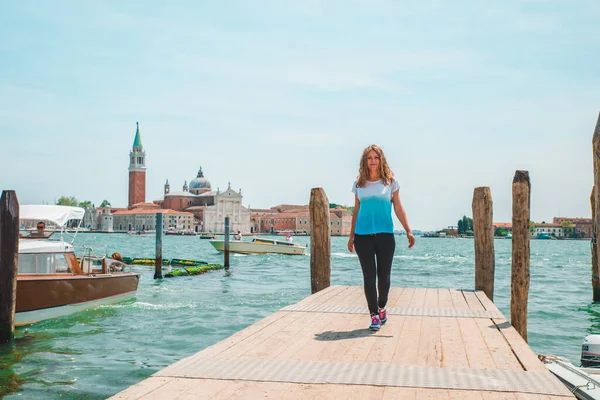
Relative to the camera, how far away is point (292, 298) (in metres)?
18.0

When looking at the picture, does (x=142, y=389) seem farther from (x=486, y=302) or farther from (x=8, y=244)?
(x=8, y=244)

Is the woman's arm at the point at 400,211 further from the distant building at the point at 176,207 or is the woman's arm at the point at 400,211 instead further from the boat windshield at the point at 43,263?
the distant building at the point at 176,207

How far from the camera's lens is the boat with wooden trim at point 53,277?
41.3 ft

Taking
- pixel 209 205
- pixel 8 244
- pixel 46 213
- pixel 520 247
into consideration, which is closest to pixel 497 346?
pixel 520 247

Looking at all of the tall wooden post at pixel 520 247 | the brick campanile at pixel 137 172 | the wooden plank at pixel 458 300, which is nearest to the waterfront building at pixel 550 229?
the brick campanile at pixel 137 172

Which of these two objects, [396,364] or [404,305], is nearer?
[396,364]

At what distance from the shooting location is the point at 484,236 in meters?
9.06

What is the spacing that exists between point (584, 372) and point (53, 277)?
35.3 ft

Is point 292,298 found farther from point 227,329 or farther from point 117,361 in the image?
point 117,361

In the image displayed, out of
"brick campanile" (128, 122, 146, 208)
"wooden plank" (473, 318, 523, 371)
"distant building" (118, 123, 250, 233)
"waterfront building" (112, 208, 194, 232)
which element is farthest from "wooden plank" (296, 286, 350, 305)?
"brick campanile" (128, 122, 146, 208)

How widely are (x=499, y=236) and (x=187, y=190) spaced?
81247 millimetres

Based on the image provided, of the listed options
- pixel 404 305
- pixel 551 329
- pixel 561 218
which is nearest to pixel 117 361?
pixel 404 305

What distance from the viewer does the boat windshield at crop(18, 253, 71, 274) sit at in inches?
516

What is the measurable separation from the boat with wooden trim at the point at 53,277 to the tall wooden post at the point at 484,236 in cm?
854
